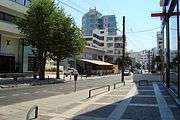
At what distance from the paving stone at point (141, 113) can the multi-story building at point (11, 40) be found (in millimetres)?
33482

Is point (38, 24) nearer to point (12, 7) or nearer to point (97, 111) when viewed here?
point (12, 7)

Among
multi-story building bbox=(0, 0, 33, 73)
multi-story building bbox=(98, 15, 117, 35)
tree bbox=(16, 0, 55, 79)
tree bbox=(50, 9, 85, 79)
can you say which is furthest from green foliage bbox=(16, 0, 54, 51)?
multi-story building bbox=(98, 15, 117, 35)

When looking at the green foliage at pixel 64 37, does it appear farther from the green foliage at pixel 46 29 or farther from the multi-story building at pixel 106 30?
the multi-story building at pixel 106 30

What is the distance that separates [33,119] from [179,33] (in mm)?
8710

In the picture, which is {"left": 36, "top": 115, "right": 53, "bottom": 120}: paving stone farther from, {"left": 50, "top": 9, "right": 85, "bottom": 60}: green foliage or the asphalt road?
{"left": 50, "top": 9, "right": 85, "bottom": 60}: green foliage

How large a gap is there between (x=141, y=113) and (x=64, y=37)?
3256cm

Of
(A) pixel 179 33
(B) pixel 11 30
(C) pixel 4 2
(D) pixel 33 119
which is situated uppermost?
(C) pixel 4 2

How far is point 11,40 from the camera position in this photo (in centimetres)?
5150

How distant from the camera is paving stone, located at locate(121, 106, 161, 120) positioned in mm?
13281

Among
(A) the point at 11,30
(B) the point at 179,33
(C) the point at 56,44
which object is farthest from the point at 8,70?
(B) the point at 179,33

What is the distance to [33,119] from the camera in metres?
12.4

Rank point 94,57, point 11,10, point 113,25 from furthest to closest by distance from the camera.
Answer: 1. point 113,25
2. point 94,57
3. point 11,10

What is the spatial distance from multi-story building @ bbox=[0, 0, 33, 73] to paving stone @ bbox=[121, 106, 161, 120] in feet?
110

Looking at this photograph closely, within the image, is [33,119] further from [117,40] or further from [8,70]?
[117,40]
